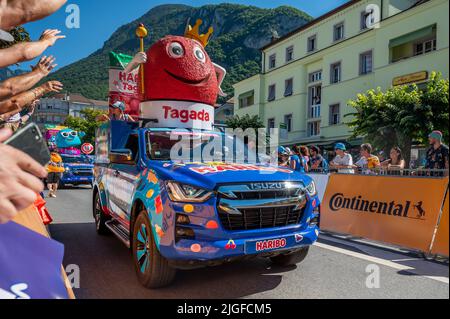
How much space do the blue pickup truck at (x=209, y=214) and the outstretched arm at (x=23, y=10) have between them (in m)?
2.09

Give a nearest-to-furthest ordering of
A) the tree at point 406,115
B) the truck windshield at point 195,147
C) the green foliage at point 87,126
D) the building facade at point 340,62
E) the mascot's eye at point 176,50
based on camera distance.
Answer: the truck windshield at point 195,147, the mascot's eye at point 176,50, the tree at point 406,115, the building facade at point 340,62, the green foliage at point 87,126

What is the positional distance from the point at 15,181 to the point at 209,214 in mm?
2268

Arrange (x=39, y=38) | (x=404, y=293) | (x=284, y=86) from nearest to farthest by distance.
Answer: (x=39, y=38)
(x=404, y=293)
(x=284, y=86)

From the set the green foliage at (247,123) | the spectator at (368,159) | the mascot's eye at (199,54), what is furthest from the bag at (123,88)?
the green foliage at (247,123)

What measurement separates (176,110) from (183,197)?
286 cm

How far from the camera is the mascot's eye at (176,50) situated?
6.05 meters

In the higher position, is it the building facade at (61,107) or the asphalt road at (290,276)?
the building facade at (61,107)

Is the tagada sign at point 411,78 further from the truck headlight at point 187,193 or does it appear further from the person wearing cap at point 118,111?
the truck headlight at point 187,193

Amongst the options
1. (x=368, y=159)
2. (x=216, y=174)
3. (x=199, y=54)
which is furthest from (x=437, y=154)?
(x=216, y=174)

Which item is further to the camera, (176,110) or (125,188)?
(176,110)

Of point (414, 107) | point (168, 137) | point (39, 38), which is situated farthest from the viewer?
point (414, 107)

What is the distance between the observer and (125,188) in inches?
181
